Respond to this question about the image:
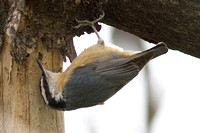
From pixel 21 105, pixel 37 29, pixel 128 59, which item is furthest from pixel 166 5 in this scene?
pixel 21 105

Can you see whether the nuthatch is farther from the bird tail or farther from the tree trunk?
the tree trunk

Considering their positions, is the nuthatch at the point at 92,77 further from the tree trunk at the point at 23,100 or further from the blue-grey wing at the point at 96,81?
the tree trunk at the point at 23,100

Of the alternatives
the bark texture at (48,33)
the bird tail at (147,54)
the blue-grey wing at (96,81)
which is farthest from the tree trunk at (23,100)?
the bird tail at (147,54)

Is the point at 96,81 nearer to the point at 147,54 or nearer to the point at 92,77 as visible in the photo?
the point at 92,77

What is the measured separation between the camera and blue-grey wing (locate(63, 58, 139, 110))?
11.8 feet

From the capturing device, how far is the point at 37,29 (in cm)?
345

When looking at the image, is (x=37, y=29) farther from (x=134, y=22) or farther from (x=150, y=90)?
(x=150, y=90)

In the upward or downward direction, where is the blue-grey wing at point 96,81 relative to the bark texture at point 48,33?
downward

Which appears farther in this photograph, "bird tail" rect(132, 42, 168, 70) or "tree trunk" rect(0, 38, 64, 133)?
"bird tail" rect(132, 42, 168, 70)

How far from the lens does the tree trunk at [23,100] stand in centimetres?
314

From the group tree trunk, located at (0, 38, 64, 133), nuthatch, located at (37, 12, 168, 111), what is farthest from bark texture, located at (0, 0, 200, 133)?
nuthatch, located at (37, 12, 168, 111)

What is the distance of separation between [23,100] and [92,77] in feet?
2.62

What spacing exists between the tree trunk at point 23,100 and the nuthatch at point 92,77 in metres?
0.12

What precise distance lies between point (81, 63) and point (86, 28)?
1.26 ft
